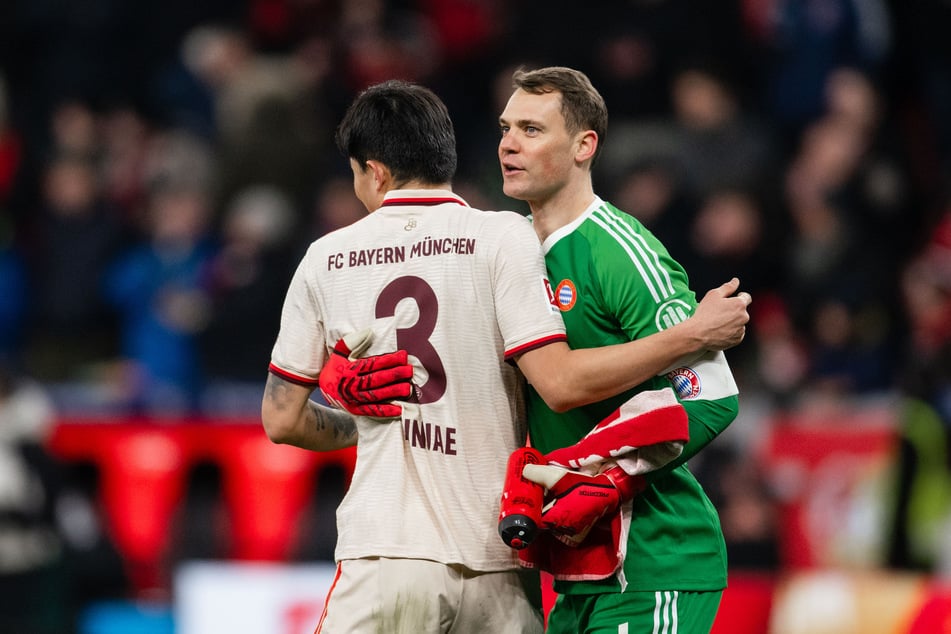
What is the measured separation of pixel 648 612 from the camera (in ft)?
14.5

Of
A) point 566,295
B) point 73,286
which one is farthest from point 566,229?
point 73,286

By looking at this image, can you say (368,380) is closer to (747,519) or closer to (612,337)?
(612,337)

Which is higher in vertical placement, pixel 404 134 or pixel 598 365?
pixel 404 134

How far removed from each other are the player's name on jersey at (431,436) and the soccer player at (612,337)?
0.32 metres

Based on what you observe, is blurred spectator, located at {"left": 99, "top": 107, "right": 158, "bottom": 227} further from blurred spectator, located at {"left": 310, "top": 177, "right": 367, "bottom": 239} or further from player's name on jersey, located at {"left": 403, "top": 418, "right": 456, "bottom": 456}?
player's name on jersey, located at {"left": 403, "top": 418, "right": 456, "bottom": 456}

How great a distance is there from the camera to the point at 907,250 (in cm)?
1069

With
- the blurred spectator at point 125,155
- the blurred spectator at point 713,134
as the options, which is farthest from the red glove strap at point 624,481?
the blurred spectator at point 125,155

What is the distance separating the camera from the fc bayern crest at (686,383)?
14.6 ft

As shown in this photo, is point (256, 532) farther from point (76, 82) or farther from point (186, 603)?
point (76, 82)

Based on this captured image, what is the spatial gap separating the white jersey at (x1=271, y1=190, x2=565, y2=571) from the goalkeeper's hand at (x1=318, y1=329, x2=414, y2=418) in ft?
0.12

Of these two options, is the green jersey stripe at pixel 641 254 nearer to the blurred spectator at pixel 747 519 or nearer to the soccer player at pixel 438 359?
the soccer player at pixel 438 359

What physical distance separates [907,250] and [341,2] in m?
5.76

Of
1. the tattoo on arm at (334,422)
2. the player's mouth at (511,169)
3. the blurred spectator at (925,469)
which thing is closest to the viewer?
the player's mouth at (511,169)

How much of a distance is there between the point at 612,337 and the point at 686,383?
25 cm
